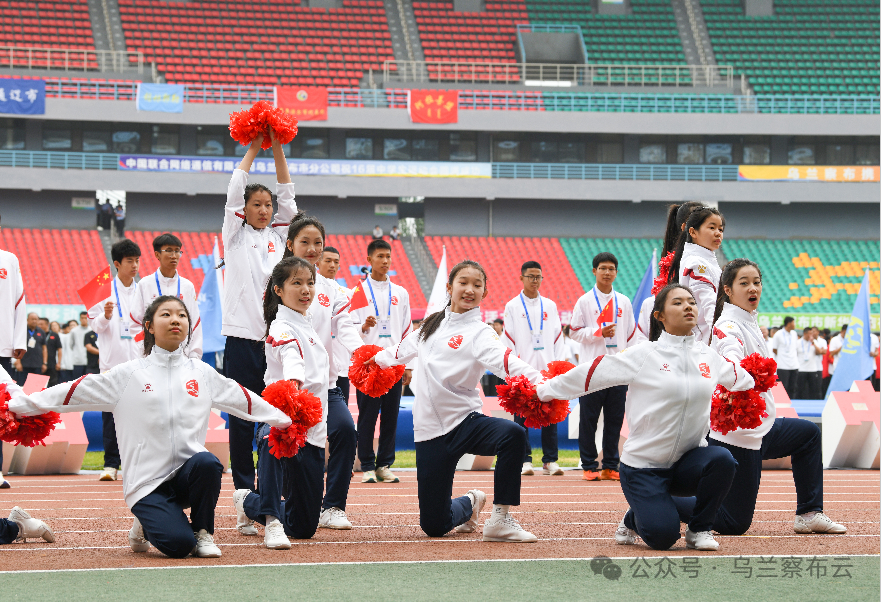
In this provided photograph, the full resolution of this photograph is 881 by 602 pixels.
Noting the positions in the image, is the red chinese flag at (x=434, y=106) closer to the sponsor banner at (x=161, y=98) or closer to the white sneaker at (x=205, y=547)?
the sponsor banner at (x=161, y=98)

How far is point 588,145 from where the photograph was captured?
32.8 metres

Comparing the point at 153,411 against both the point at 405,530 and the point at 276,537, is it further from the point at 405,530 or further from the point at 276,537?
the point at 405,530

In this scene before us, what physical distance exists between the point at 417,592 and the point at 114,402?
1.94 meters

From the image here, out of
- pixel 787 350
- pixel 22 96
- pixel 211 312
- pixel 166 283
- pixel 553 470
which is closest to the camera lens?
pixel 166 283

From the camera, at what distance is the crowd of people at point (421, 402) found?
494cm

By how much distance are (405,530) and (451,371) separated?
45.5 inches

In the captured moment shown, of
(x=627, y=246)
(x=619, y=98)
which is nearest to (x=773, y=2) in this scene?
(x=619, y=98)

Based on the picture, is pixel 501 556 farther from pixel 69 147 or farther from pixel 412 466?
pixel 69 147

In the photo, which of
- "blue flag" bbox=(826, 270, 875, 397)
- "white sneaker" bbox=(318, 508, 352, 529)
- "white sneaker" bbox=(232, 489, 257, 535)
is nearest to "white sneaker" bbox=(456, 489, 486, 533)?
"white sneaker" bbox=(318, 508, 352, 529)

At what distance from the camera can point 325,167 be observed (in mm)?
30750

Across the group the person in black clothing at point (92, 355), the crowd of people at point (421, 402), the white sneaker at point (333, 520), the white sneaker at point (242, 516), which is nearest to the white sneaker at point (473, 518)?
the crowd of people at point (421, 402)

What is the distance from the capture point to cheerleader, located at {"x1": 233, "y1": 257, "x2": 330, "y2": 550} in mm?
5332

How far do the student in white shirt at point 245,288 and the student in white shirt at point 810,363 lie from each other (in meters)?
15.3

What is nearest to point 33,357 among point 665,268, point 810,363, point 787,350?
point 665,268
